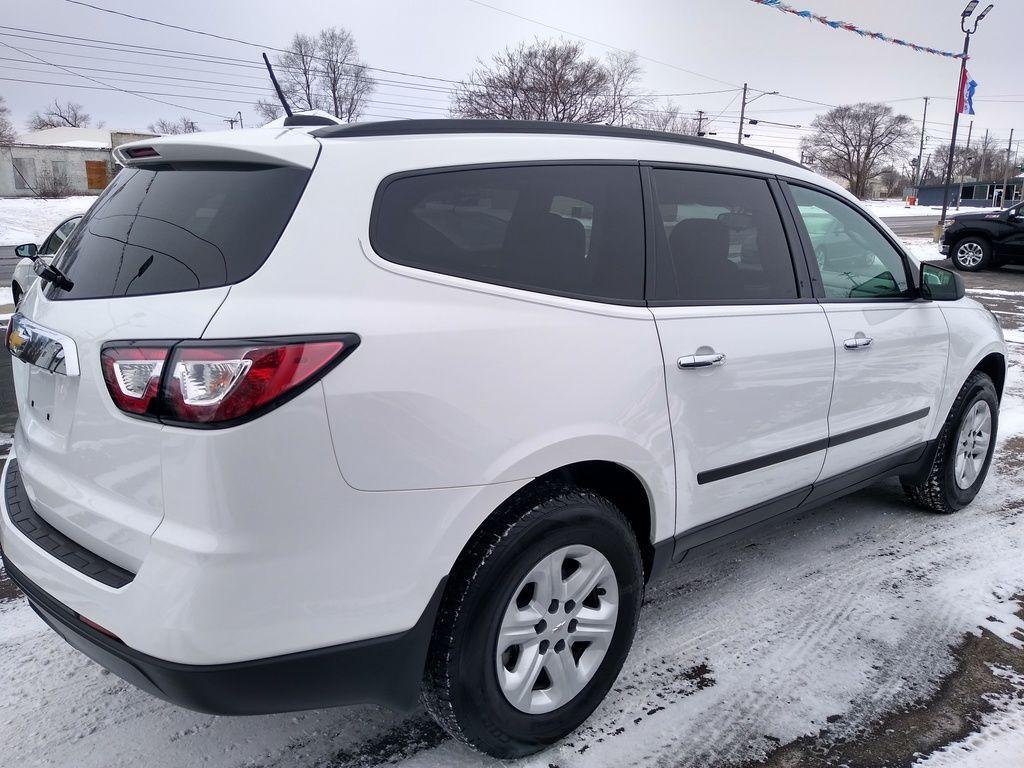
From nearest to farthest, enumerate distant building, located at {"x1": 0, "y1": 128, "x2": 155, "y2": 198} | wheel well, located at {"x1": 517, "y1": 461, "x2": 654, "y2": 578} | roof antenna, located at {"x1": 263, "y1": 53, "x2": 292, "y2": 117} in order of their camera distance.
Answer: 1. wheel well, located at {"x1": 517, "y1": 461, "x2": 654, "y2": 578}
2. roof antenna, located at {"x1": 263, "y1": 53, "x2": 292, "y2": 117}
3. distant building, located at {"x1": 0, "y1": 128, "x2": 155, "y2": 198}

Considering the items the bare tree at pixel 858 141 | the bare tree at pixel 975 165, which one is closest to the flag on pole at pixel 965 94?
the bare tree at pixel 858 141

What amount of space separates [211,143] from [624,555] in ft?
5.47

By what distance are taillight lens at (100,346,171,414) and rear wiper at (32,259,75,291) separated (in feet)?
1.68

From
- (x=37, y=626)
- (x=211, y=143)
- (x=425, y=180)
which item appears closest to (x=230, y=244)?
(x=211, y=143)

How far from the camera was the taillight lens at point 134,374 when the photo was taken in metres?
1.71

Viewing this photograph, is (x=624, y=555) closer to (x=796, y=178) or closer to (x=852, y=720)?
(x=852, y=720)

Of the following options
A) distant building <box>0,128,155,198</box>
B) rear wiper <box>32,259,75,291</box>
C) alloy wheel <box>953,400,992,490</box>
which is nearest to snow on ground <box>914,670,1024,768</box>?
alloy wheel <box>953,400,992,490</box>

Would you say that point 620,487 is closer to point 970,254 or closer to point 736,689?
point 736,689

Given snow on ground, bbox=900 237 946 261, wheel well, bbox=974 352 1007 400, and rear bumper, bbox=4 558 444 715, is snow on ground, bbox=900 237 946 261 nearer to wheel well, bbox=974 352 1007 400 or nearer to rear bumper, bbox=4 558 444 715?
wheel well, bbox=974 352 1007 400

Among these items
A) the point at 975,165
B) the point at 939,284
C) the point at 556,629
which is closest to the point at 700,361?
the point at 556,629

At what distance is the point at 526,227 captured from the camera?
2.26 metres

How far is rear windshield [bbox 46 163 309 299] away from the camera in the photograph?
1.83 metres

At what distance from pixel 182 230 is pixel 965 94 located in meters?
25.1

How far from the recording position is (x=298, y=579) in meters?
1.73
